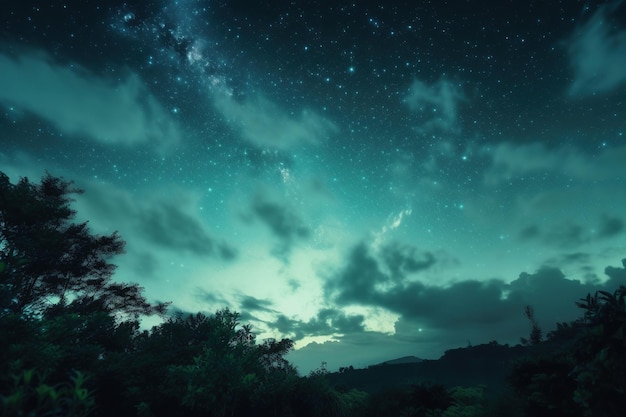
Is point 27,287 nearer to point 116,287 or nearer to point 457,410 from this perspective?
point 116,287

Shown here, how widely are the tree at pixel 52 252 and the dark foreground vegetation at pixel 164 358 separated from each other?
0.06m

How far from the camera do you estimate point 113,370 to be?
40.2 ft

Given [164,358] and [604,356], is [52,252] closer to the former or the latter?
[164,358]

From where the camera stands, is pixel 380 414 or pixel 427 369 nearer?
pixel 380 414

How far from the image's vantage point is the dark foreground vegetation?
269 inches

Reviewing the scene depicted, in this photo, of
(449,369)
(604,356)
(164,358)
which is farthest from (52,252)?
(449,369)

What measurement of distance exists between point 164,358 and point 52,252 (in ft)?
27.8

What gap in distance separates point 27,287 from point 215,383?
13565mm

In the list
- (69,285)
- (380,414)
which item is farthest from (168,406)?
(380,414)

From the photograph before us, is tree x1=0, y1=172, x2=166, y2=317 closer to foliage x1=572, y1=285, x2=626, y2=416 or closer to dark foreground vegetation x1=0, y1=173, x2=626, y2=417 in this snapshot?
dark foreground vegetation x1=0, y1=173, x2=626, y2=417

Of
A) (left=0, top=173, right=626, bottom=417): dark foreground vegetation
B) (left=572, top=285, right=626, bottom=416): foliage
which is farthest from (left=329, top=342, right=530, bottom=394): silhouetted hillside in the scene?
(left=572, top=285, right=626, bottom=416): foliage

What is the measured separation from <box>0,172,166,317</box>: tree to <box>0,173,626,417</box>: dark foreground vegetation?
0.06 metres

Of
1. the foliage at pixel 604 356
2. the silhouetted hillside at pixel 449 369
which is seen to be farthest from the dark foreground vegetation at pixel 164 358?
the silhouetted hillside at pixel 449 369

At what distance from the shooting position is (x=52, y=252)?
15391 mm
